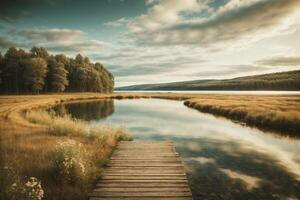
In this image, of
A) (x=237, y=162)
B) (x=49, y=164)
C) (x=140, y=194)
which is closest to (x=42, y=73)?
(x=49, y=164)

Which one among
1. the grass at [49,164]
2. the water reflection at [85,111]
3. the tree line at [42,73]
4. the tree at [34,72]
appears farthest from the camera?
the tree line at [42,73]

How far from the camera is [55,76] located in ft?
260

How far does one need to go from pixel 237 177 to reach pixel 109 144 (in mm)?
7264

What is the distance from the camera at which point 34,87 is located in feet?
238

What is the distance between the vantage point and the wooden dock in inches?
291

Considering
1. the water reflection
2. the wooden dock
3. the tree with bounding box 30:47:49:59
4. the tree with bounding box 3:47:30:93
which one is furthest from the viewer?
the tree with bounding box 30:47:49:59

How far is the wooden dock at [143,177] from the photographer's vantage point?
738 centimetres

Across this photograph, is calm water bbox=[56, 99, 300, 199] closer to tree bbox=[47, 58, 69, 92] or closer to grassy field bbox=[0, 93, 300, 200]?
grassy field bbox=[0, 93, 300, 200]

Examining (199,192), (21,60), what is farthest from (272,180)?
(21,60)

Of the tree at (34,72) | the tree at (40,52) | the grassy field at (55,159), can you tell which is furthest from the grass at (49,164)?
the tree at (40,52)

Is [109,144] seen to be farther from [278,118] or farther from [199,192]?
[278,118]

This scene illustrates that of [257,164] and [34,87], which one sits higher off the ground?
[34,87]

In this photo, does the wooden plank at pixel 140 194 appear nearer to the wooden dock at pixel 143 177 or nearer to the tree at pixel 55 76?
the wooden dock at pixel 143 177

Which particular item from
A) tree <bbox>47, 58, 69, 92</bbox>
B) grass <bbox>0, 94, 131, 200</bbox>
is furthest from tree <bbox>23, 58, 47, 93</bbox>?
grass <bbox>0, 94, 131, 200</bbox>
